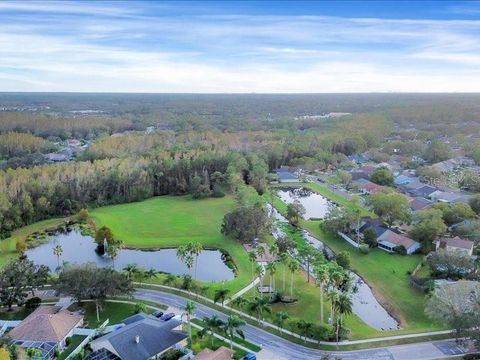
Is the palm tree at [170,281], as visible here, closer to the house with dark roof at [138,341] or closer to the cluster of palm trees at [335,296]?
the house with dark roof at [138,341]

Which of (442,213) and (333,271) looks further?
(442,213)

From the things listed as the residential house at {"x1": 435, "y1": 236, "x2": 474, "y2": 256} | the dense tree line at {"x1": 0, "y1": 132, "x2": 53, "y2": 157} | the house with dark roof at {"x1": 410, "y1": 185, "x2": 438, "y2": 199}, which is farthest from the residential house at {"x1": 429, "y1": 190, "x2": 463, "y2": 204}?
the dense tree line at {"x1": 0, "y1": 132, "x2": 53, "y2": 157}

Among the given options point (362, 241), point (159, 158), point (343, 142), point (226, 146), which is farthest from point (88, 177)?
point (343, 142)

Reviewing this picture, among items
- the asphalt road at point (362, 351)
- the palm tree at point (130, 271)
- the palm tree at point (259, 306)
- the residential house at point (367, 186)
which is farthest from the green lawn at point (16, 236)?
the residential house at point (367, 186)

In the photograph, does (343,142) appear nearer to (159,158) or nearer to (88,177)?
(159,158)

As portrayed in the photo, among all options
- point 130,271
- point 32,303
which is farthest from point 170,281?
point 32,303

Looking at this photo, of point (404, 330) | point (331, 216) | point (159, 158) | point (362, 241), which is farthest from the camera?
point (159, 158)
